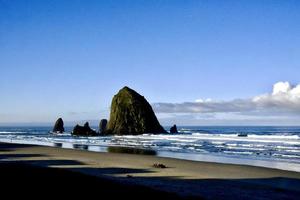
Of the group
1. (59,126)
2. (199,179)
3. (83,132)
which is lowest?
(199,179)

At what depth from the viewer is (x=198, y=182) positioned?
18.8 meters

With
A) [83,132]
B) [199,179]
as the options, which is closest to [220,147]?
[199,179]

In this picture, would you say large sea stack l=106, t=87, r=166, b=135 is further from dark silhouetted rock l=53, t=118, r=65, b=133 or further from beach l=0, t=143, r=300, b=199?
beach l=0, t=143, r=300, b=199

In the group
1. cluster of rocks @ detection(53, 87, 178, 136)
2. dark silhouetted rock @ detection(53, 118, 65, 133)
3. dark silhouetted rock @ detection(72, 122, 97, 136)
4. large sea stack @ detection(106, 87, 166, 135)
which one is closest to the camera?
dark silhouetted rock @ detection(72, 122, 97, 136)

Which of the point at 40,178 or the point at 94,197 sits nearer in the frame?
the point at 94,197

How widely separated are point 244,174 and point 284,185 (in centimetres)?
→ 376

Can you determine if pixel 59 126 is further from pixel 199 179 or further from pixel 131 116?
pixel 199 179

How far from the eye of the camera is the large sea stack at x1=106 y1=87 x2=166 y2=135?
11050cm

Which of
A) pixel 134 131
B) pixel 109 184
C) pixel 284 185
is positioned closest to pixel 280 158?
pixel 284 185

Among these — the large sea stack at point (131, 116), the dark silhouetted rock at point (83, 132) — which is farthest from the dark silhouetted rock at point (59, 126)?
the dark silhouetted rock at point (83, 132)

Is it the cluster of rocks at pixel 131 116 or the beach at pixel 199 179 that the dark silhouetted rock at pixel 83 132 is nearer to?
the cluster of rocks at pixel 131 116

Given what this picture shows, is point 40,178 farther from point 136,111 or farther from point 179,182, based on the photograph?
point 136,111

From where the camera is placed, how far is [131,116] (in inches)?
4496

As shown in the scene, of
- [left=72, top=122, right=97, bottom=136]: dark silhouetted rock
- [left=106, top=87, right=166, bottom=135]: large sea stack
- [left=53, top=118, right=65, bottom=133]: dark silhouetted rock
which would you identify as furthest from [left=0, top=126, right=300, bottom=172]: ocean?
[left=53, top=118, right=65, bottom=133]: dark silhouetted rock
